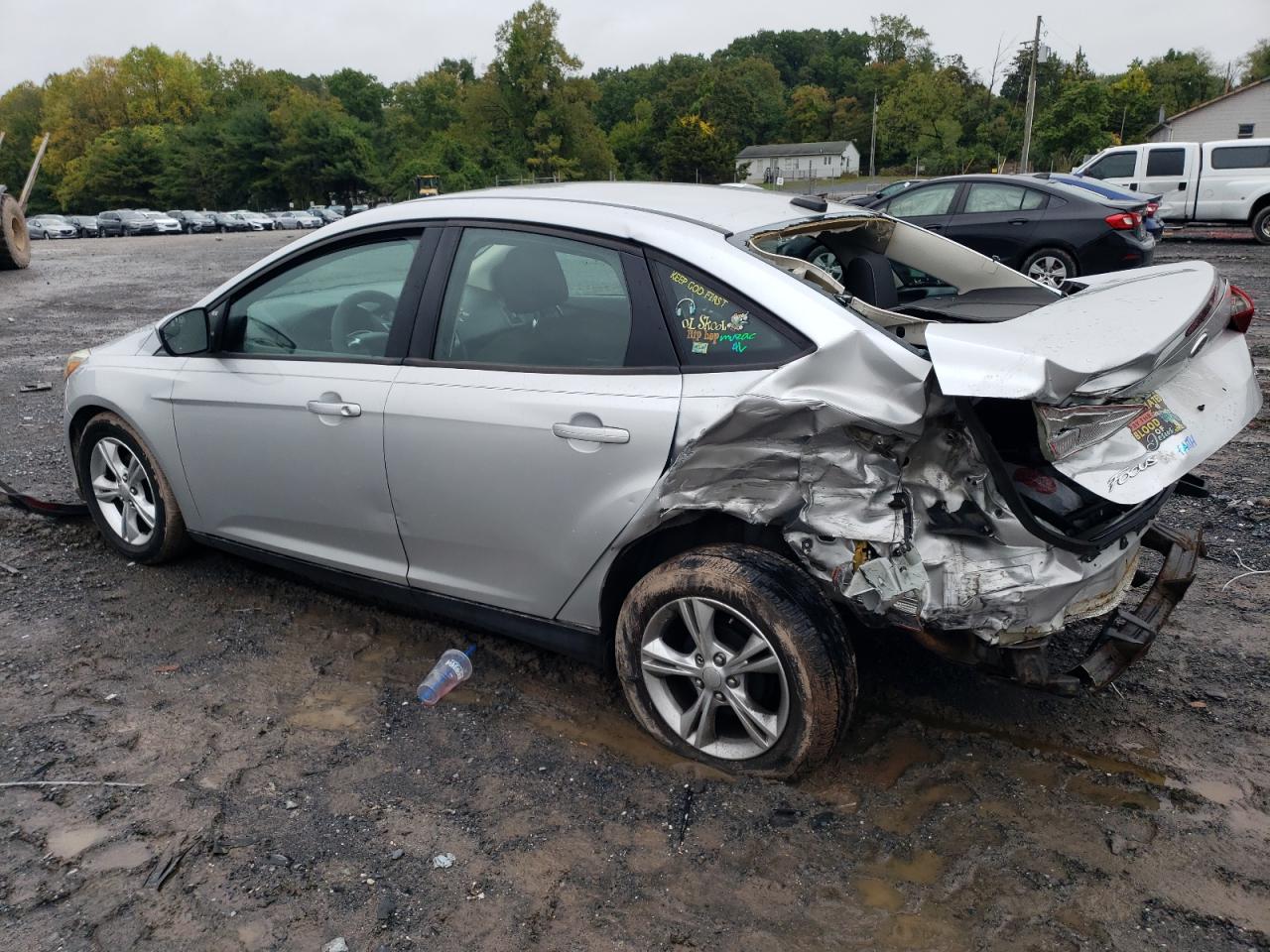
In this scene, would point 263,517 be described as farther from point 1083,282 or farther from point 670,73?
point 670,73

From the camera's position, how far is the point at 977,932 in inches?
92.2

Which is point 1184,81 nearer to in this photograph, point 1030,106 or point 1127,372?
point 1030,106

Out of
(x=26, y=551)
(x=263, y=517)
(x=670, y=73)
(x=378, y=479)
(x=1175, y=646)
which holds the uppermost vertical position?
(x=670, y=73)

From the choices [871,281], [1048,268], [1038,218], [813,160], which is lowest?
[813,160]

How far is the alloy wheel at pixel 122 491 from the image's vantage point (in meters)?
4.39

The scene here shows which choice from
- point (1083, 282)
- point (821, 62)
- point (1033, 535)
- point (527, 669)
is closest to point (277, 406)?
point (527, 669)

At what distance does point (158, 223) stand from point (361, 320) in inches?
2175

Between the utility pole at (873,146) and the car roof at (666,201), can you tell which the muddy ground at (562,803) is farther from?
the utility pole at (873,146)

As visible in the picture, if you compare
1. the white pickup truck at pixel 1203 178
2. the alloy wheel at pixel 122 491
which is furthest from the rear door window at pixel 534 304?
the white pickup truck at pixel 1203 178

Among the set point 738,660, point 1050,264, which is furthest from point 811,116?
point 738,660

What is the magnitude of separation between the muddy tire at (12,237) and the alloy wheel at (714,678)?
20089 mm

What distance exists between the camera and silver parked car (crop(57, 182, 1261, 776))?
2.53 meters

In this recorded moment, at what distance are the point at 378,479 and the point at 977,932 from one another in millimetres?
2289

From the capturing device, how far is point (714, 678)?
2.88 m
